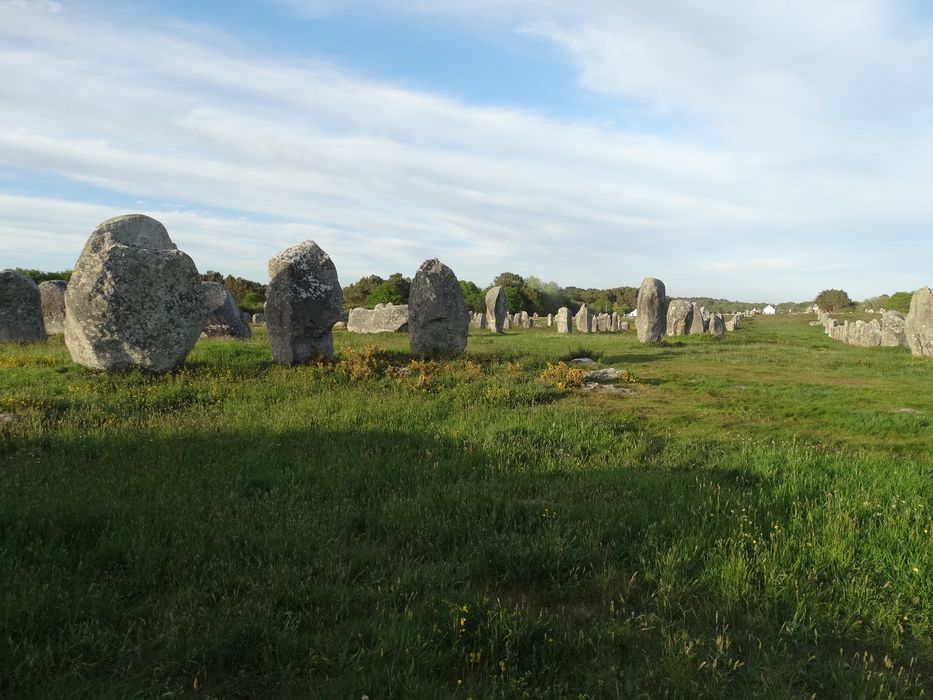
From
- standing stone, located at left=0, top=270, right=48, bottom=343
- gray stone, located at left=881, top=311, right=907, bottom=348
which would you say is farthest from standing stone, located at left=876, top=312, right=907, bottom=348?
standing stone, located at left=0, top=270, right=48, bottom=343

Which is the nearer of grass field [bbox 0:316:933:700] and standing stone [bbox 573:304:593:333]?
grass field [bbox 0:316:933:700]

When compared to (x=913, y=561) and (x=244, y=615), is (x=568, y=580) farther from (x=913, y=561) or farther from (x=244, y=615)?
(x=913, y=561)

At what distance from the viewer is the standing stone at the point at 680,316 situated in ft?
125

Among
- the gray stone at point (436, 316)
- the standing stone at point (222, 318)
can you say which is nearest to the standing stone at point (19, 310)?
the standing stone at point (222, 318)

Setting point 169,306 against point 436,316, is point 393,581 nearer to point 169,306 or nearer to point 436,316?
point 169,306

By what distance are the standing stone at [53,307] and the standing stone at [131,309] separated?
1394 centimetres

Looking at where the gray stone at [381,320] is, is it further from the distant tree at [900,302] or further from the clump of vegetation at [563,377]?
the distant tree at [900,302]

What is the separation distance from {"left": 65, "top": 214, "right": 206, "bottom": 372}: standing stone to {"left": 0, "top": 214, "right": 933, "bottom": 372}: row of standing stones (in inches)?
0.8

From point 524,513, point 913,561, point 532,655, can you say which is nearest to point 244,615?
point 532,655

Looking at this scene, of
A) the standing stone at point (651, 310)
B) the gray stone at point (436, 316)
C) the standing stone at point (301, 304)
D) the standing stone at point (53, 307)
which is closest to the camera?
the standing stone at point (301, 304)

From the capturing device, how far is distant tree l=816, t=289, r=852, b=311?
8262 cm

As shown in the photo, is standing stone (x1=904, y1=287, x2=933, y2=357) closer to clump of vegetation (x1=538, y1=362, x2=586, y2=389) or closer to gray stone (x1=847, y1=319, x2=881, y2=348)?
gray stone (x1=847, y1=319, x2=881, y2=348)

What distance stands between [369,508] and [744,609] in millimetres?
3377

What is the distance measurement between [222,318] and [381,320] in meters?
9.99
